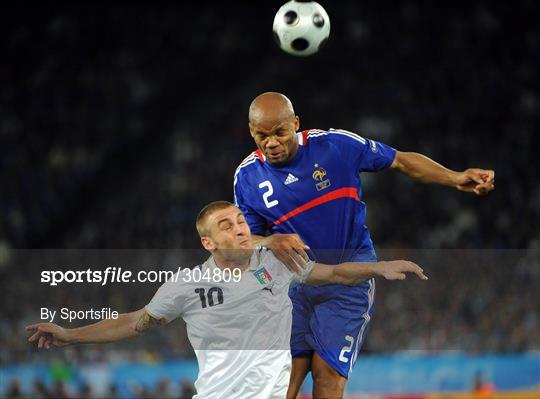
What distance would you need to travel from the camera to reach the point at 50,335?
230 inches

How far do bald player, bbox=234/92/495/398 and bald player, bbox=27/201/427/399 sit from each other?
86cm

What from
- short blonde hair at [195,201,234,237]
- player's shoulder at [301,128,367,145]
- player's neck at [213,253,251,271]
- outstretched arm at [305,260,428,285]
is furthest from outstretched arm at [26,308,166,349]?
player's shoulder at [301,128,367,145]

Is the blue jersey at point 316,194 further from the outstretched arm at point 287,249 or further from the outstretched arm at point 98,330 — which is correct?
the outstretched arm at point 98,330

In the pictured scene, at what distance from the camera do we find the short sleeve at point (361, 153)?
7.03 meters

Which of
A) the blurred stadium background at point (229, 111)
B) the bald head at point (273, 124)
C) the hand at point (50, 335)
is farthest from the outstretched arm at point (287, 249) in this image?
the blurred stadium background at point (229, 111)

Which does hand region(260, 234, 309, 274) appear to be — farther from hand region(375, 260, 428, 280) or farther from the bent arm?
the bent arm

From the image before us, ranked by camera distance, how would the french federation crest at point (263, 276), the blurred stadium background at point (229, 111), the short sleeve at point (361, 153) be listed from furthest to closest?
the blurred stadium background at point (229, 111), the short sleeve at point (361, 153), the french federation crest at point (263, 276)

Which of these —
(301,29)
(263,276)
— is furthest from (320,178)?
(301,29)

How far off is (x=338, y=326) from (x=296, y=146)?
1241 mm

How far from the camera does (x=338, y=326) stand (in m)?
6.98

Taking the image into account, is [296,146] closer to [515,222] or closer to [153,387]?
[153,387]

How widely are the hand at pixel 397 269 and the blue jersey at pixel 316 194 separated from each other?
102 centimetres

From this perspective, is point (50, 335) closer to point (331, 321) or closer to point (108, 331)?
point (108, 331)

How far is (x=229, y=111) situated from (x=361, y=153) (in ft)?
47.2
